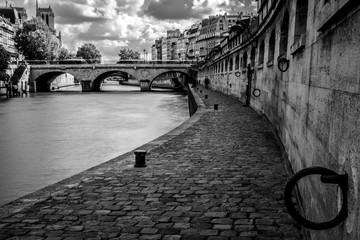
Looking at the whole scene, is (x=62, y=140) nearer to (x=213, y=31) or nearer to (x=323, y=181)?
(x=323, y=181)

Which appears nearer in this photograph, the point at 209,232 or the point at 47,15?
the point at 209,232

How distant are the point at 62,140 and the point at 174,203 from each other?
531 inches

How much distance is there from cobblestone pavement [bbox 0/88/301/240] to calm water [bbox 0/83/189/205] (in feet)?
13.1

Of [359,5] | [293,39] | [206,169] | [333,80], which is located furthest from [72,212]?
[293,39]

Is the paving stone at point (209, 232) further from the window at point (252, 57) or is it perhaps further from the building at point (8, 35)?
the building at point (8, 35)

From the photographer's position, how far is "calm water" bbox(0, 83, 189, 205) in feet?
36.0

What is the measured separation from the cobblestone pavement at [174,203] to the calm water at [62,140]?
3.98 meters

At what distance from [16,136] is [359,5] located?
18567mm

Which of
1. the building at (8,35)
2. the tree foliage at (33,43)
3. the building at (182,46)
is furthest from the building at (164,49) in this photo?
the tree foliage at (33,43)

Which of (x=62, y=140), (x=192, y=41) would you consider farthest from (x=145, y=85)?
(x=192, y=41)

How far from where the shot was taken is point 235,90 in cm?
2417

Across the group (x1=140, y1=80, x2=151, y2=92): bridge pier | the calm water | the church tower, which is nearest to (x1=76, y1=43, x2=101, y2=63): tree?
the church tower

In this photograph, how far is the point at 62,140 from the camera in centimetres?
1730

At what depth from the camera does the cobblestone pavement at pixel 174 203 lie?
4227 millimetres
